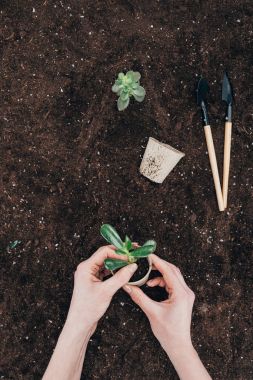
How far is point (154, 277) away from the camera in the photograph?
60.8 inches

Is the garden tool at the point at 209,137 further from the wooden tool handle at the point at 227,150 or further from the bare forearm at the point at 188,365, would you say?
the bare forearm at the point at 188,365

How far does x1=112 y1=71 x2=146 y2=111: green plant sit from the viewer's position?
4.87ft

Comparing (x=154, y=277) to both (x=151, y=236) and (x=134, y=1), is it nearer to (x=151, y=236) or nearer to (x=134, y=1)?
(x=151, y=236)

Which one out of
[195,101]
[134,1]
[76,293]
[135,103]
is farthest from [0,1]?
[76,293]

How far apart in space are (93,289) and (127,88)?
67cm

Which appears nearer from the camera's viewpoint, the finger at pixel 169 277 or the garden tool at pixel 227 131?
the finger at pixel 169 277

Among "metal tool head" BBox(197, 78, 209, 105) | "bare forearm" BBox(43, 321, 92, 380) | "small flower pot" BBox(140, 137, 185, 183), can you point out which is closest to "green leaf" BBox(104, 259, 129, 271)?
"bare forearm" BBox(43, 321, 92, 380)

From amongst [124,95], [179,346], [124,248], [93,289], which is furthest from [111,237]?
[124,95]

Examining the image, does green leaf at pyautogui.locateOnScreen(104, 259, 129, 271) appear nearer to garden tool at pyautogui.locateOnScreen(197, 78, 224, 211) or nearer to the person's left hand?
the person's left hand

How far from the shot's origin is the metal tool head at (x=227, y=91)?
155 cm

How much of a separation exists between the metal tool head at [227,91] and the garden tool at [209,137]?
0.06 m

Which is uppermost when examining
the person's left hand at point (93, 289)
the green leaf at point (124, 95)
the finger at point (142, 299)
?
the green leaf at point (124, 95)

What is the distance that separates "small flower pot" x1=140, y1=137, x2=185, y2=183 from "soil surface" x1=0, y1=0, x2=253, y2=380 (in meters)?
0.04

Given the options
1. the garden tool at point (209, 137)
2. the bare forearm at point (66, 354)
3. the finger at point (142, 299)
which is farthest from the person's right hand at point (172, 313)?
the garden tool at point (209, 137)
